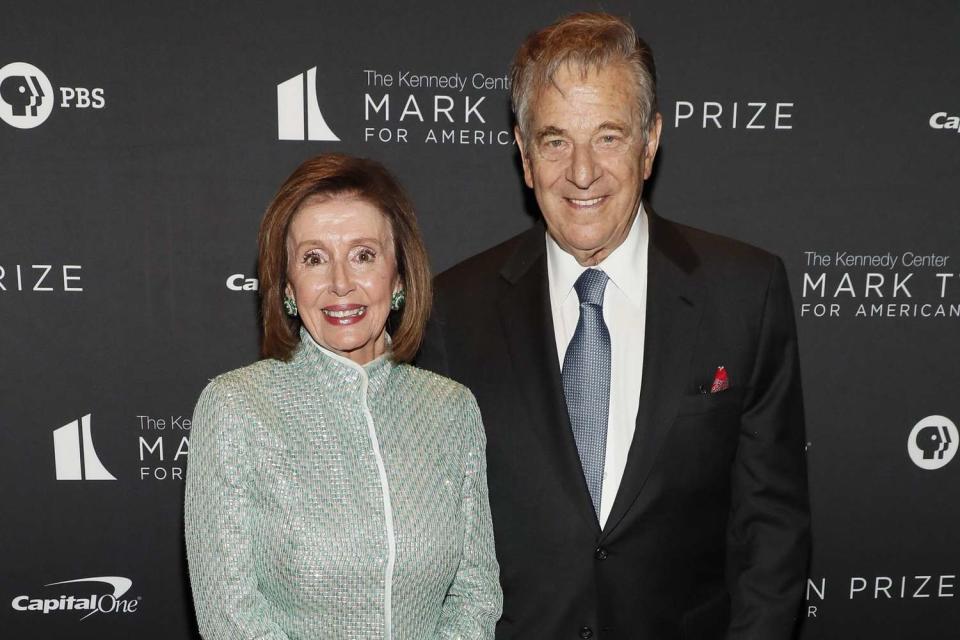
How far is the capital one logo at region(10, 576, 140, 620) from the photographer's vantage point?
308 cm

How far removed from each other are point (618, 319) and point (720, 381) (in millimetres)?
266

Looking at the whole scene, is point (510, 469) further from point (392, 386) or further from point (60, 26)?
point (60, 26)

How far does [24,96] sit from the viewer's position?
2803 millimetres

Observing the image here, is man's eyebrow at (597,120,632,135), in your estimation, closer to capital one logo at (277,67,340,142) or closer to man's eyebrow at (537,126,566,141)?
man's eyebrow at (537,126,566,141)

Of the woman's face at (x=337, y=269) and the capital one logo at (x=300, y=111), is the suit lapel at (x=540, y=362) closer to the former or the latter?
the woman's face at (x=337, y=269)

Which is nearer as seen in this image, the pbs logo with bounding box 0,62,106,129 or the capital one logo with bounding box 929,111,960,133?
the pbs logo with bounding box 0,62,106,129

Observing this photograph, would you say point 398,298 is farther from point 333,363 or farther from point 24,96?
point 24,96

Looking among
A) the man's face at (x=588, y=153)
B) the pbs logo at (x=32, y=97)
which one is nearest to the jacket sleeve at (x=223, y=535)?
the man's face at (x=588, y=153)

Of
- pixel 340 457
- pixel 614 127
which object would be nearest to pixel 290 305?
pixel 340 457

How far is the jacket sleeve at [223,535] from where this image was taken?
1.56 m

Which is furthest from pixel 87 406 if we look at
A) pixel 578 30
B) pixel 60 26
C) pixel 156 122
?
pixel 578 30

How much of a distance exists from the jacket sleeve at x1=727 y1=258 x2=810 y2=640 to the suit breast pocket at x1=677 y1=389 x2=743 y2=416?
0.15 feet

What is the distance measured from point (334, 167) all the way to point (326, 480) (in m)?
0.63

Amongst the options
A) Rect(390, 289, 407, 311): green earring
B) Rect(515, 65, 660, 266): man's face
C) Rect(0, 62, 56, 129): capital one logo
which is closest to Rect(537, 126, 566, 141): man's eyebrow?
Rect(515, 65, 660, 266): man's face
